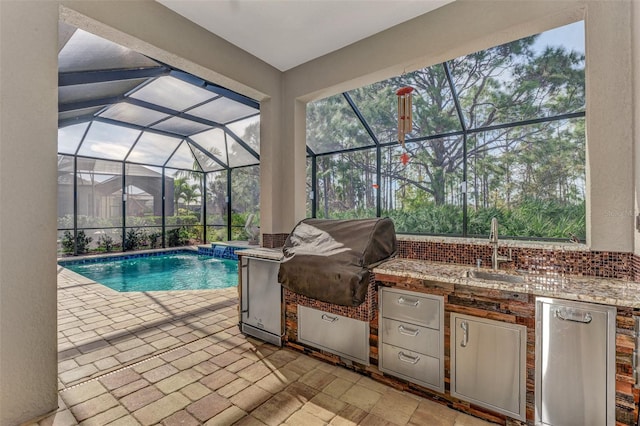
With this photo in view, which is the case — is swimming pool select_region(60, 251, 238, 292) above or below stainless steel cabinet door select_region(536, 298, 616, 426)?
below

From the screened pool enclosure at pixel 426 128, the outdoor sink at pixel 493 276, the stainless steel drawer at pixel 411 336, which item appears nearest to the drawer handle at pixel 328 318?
the stainless steel drawer at pixel 411 336

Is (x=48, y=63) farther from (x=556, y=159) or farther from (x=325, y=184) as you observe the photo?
(x=556, y=159)

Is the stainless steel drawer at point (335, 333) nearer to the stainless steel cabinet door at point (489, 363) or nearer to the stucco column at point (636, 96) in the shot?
the stainless steel cabinet door at point (489, 363)

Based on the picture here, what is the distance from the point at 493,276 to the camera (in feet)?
7.63

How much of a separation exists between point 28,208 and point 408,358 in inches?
114

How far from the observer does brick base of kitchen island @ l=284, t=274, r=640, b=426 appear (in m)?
1.50

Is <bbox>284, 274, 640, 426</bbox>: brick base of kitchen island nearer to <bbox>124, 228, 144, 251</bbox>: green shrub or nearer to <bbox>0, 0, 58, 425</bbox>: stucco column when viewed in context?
<bbox>0, 0, 58, 425</bbox>: stucco column

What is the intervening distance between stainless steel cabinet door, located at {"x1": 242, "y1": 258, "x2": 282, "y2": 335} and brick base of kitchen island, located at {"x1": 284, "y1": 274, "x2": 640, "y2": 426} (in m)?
0.82

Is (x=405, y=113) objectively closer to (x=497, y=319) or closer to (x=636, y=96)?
(x=636, y=96)

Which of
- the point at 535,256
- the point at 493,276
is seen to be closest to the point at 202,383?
the point at 493,276

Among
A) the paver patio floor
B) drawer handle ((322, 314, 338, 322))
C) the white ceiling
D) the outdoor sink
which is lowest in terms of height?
the paver patio floor

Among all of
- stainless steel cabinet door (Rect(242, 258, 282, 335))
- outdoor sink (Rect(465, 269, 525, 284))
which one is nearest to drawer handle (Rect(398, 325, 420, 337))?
outdoor sink (Rect(465, 269, 525, 284))

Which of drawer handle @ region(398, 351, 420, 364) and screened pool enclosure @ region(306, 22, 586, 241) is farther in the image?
screened pool enclosure @ region(306, 22, 586, 241)

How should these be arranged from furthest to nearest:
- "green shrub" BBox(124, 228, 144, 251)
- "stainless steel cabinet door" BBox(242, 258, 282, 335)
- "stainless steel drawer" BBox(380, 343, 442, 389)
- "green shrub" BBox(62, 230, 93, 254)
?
"green shrub" BBox(124, 228, 144, 251)
"green shrub" BBox(62, 230, 93, 254)
"stainless steel cabinet door" BBox(242, 258, 282, 335)
"stainless steel drawer" BBox(380, 343, 442, 389)
